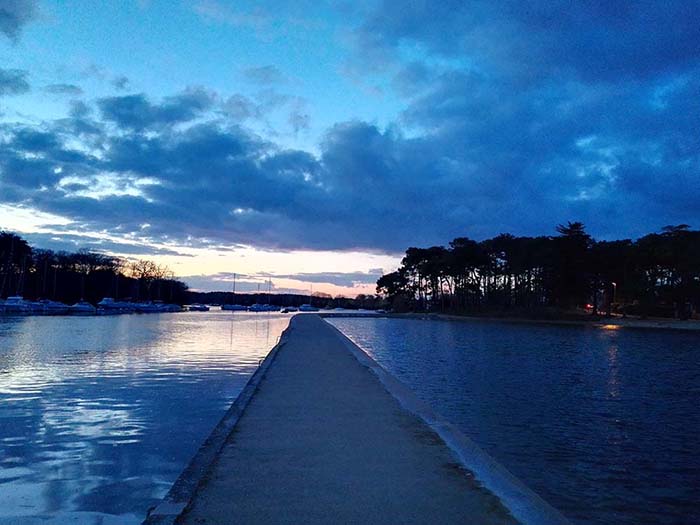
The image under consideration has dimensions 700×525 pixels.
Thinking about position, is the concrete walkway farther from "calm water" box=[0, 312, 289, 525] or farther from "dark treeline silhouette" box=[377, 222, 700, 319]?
"dark treeline silhouette" box=[377, 222, 700, 319]

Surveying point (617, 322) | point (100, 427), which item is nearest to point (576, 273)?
point (617, 322)

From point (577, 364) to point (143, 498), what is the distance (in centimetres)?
1785

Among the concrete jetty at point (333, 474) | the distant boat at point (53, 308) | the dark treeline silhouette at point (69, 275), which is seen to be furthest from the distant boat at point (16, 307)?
the concrete jetty at point (333, 474)

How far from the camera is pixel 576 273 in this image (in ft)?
217

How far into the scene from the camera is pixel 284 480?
5723 mm

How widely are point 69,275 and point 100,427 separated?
10230 cm

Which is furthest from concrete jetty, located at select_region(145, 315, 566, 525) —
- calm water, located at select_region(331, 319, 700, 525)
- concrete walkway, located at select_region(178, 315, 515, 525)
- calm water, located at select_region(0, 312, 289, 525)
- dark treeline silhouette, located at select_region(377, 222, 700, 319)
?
dark treeline silhouette, located at select_region(377, 222, 700, 319)

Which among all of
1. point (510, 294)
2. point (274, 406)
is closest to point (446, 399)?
point (274, 406)

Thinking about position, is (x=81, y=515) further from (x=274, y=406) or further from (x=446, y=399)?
(x=446, y=399)

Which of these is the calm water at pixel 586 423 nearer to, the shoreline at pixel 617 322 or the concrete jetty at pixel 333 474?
the concrete jetty at pixel 333 474

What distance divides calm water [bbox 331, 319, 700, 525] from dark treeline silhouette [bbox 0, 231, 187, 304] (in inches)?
3192

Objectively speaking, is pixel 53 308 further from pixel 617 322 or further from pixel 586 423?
pixel 586 423

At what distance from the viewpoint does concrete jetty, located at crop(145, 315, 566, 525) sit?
4.87 meters

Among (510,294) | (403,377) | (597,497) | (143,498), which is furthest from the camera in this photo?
(510,294)
